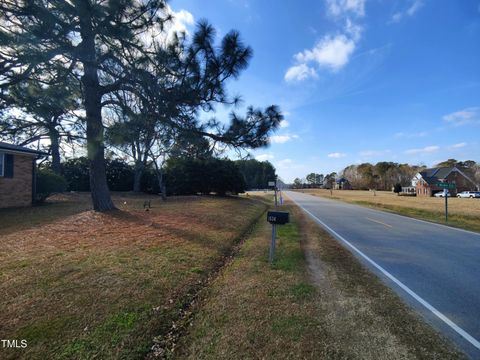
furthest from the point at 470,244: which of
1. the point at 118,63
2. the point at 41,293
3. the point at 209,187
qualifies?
the point at 209,187

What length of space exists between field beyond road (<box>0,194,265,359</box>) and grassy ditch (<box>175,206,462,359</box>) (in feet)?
1.99

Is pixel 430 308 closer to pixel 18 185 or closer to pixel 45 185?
pixel 18 185

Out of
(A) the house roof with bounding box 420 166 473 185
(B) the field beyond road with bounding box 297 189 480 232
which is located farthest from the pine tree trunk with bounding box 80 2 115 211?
(A) the house roof with bounding box 420 166 473 185

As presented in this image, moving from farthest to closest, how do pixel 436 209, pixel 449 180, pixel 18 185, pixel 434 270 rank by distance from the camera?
pixel 449 180 → pixel 436 209 → pixel 18 185 → pixel 434 270

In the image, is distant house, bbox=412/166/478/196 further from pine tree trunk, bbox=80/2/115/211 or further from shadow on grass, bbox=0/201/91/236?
shadow on grass, bbox=0/201/91/236

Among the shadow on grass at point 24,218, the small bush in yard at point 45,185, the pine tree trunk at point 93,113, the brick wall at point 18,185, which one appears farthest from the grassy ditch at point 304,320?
the small bush in yard at point 45,185

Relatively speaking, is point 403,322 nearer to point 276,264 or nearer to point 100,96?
point 276,264

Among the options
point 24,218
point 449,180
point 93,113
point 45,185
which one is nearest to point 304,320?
point 93,113

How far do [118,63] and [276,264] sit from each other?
7.35 metres

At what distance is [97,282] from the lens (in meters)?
4.73

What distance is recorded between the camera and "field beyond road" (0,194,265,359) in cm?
319

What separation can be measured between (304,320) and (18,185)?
1590 centimetres

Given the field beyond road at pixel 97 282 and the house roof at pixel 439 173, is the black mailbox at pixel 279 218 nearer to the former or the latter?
the field beyond road at pixel 97 282

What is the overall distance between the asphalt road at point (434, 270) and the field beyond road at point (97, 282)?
11.8 ft
